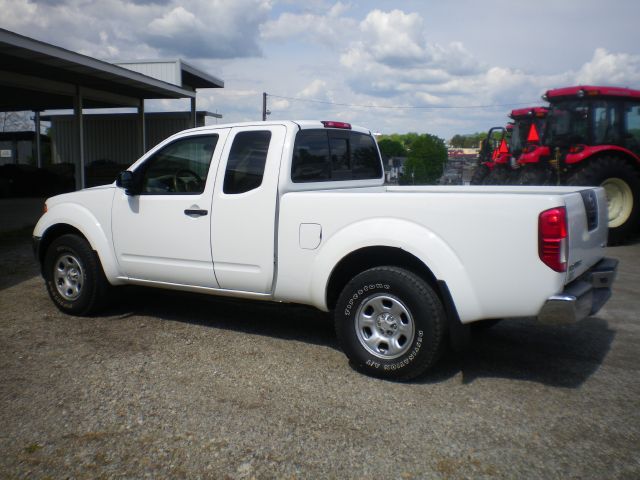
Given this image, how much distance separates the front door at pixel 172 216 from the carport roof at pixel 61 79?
24.7 ft

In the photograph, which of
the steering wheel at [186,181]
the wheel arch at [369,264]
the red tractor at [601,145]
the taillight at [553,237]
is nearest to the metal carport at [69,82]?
the steering wheel at [186,181]

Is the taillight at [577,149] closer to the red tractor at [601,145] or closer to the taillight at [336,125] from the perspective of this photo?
the red tractor at [601,145]

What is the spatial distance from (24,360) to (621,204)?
414 inches

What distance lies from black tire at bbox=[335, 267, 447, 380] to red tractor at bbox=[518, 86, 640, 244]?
320 inches

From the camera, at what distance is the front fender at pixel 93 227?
226 inches

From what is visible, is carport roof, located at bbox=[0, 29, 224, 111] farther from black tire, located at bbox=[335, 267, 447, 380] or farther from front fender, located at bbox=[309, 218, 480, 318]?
black tire, located at bbox=[335, 267, 447, 380]

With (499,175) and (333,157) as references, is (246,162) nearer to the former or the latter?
(333,157)

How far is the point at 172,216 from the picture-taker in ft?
17.5

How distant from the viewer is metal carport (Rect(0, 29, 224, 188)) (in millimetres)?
12797

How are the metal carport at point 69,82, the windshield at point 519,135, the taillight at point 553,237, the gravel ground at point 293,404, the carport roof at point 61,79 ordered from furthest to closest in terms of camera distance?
the windshield at point 519,135
the metal carport at point 69,82
the carport roof at point 61,79
the taillight at point 553,237
the gravel ground at point 293,404

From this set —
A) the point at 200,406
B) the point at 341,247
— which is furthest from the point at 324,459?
the point at 341,247

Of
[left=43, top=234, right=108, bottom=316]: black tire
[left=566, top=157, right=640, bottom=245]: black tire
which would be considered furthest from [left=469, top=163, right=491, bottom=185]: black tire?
[left=43, top=234, right=108, bottom=316]: black tire

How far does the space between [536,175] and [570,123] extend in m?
1.23

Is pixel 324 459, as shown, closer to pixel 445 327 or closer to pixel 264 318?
pixel 445 327
